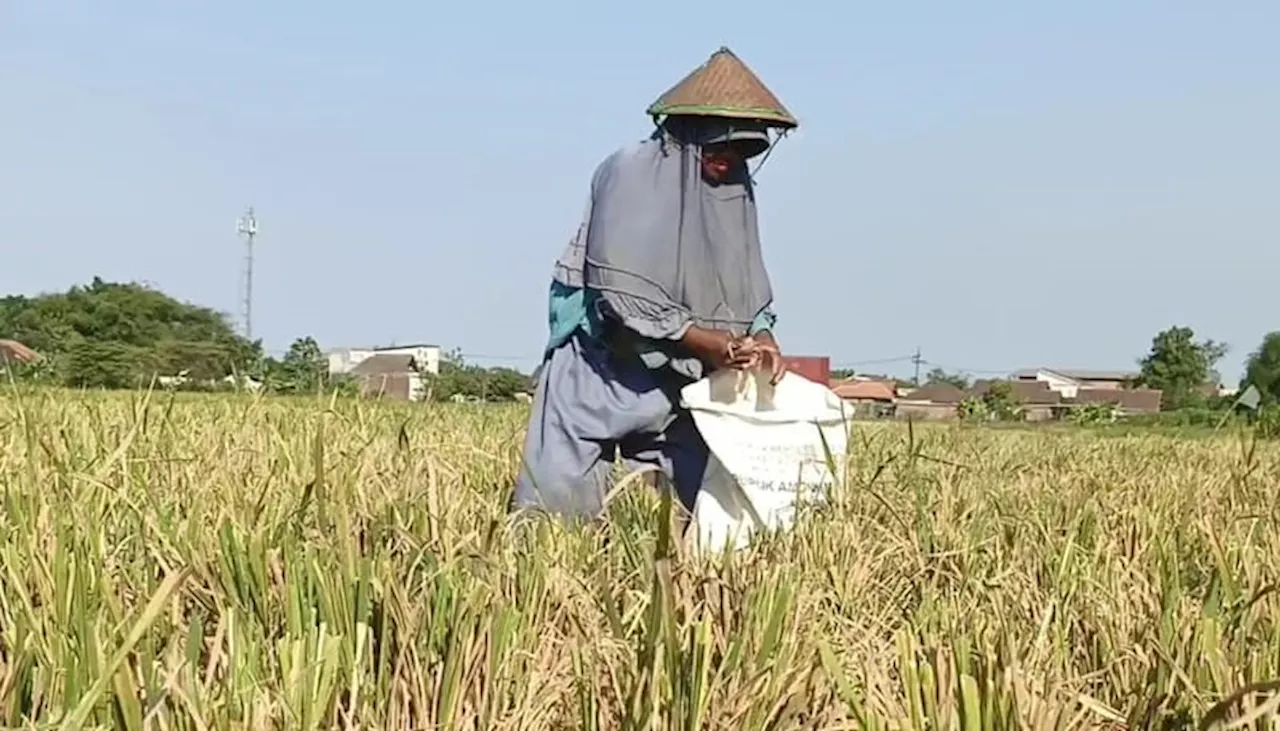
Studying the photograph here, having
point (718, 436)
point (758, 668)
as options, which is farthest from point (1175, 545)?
point (758, 668)

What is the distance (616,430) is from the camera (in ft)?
11.6

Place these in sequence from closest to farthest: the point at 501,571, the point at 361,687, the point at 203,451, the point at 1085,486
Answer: the point at 361,687 → the point at 501,571 → the point at 203,451 → the point at 1085,486

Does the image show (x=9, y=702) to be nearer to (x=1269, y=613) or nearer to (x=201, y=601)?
(x=201, y=601)

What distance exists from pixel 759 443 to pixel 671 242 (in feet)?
1.63

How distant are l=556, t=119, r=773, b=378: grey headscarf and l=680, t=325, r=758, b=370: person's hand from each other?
0.03 metres

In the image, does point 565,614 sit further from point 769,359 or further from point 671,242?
point 671,242

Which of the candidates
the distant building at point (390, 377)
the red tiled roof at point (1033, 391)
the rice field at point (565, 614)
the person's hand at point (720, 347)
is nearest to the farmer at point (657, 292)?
the person's hand at point (720, 347)

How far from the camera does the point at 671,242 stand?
3424 mm

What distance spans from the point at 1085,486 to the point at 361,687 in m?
3.40

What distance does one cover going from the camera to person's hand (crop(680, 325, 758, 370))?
3254 millimetres

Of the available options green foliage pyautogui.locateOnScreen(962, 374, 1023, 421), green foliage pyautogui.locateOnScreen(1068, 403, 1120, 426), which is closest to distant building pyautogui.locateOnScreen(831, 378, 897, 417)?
green foliage pyautogui.locateOnScreen(962, 374, 1023, 421)

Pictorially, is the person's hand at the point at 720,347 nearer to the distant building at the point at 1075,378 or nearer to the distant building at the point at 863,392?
the distant building at the point at 863,392

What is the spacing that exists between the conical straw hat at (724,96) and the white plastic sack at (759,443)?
0.57m

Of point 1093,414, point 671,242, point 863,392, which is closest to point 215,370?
point 671,242
